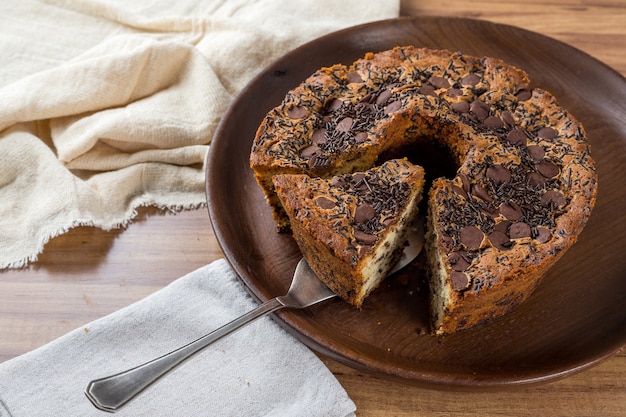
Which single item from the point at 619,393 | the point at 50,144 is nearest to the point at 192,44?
the point at 50,144

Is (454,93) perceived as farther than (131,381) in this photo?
Yes

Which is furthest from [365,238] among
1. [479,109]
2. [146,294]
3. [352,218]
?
[146,294]

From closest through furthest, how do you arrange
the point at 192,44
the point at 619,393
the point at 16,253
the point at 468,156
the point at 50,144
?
1. the point at 619,393
2. the point at 468,156
3. the point at 16,253
4. the point at 50,144
5. the point at 192,44

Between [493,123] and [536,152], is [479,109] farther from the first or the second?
[536,152]

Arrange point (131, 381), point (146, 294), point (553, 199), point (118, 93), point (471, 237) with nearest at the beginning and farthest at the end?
point (131, 381)
point (471, 237)
point (553, 199)
point (146, 294)
point (118, 93)

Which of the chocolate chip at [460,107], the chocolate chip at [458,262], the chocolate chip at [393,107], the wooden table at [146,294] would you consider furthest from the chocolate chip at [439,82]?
the wooden table at [146,294]

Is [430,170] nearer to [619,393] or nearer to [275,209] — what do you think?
[275,209]

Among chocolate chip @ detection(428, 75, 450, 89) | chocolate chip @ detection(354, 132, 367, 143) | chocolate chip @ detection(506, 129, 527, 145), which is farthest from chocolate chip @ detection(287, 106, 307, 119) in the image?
chocolate chip @ detection(506, 129, 527, 145)
